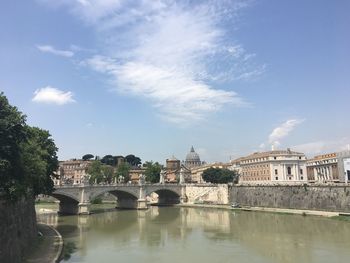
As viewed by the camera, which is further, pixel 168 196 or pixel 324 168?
pixel 324 168

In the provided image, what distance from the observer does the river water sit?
2358 centimetres

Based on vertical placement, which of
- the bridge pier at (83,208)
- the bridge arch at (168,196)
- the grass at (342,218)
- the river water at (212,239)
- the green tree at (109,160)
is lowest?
the river water at (212,239)

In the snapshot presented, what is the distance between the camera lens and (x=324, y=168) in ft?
291

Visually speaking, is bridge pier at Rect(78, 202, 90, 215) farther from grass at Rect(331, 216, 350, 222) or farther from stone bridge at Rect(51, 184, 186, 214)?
grass at Rect(331, 216, 350, 222)

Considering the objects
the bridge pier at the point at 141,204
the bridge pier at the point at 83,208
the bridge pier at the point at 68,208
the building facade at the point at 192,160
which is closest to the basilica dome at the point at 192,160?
the building facade at the point at 192,160

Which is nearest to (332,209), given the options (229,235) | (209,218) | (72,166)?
(209,218)

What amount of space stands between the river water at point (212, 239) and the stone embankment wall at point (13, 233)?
3.20 metres

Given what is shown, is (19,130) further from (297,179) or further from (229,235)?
(297,179)

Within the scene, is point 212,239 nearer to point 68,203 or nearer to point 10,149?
point 10,149

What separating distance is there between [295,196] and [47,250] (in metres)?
36.6

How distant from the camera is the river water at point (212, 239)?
2358 centimetres

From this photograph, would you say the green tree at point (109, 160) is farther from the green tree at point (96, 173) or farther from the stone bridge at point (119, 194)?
the stone bridge at point (119, 194)

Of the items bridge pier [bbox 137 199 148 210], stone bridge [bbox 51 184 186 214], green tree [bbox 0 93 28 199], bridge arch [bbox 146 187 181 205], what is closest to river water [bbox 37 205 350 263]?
stone bridge [bbox 51 184 186 214]

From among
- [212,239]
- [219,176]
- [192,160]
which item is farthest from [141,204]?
[192,160]
